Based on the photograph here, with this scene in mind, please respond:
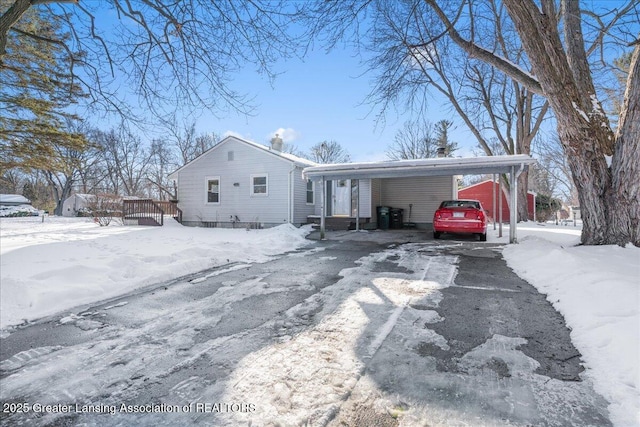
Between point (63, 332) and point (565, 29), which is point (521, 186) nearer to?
point (565, 29)

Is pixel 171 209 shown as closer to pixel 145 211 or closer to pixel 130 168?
pixel 145 211

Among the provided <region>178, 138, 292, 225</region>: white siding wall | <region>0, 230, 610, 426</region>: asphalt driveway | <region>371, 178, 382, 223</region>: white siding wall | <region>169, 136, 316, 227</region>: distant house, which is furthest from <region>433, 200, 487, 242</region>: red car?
<region>178, 138, 292, 225</region>: white siding wall

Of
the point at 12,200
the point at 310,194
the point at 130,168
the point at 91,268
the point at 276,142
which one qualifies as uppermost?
the point at 130,168

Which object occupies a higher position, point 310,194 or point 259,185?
point 259,185

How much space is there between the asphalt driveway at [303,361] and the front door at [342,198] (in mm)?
10646

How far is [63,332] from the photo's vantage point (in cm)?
322

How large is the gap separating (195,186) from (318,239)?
8714 millimetres

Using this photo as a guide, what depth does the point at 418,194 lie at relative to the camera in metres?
16.0

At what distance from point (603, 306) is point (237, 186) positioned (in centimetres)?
1412

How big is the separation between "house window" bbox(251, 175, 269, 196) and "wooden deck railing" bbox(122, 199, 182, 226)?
15.0 feet

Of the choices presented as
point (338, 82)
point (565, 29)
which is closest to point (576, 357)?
point (565, 29)

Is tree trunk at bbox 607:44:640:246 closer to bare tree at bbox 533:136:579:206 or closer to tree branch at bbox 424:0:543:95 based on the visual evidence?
tree branch at bbox 424:0:543:95

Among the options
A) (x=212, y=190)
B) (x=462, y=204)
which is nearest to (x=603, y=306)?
→ (x=462, y=204)

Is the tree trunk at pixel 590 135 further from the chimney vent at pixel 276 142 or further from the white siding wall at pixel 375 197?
the chimney vent at pixel 276 142
